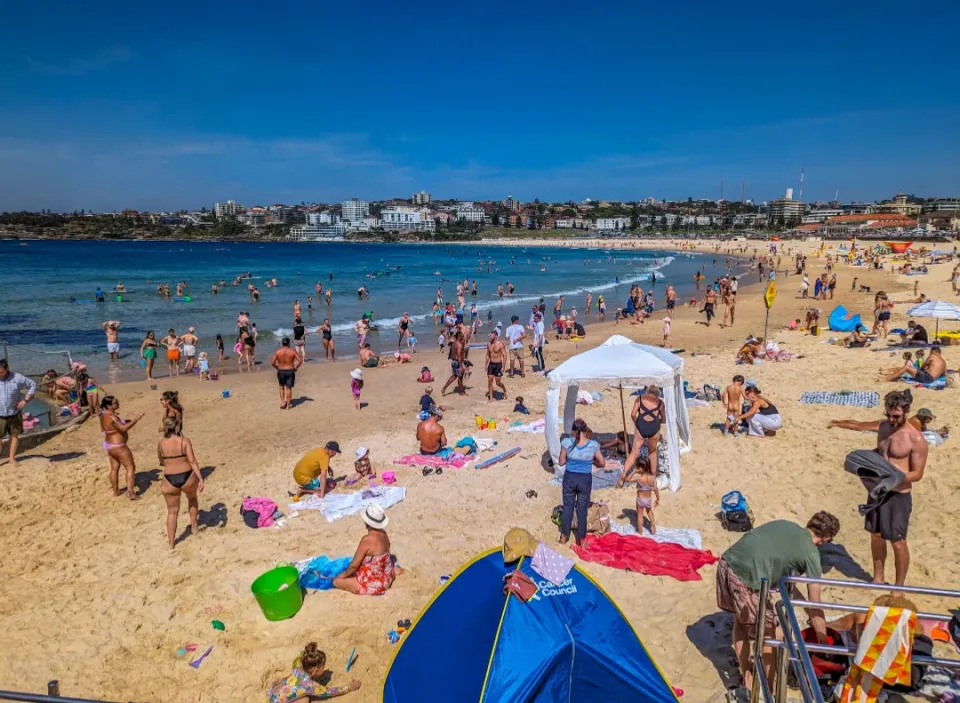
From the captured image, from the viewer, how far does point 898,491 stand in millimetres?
4980

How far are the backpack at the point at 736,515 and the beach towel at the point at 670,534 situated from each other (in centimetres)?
43

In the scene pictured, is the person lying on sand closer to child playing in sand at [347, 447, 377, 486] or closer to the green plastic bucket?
the green plastic bucket

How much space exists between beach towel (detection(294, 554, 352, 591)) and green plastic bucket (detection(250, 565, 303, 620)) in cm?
35

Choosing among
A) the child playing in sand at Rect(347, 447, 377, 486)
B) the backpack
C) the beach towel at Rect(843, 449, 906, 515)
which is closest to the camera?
the beach towel at Rect(843, 449, 906, 515)

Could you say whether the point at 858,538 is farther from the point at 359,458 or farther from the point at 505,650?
the point at 359,458

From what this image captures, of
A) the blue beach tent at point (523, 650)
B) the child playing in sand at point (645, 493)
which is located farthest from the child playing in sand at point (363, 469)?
the blue beach tent at point (523, 650)

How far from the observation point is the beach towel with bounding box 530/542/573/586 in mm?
3926

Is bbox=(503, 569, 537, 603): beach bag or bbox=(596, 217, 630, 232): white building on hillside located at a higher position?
bbox=(596, 217, 630, 232): white building on hillside

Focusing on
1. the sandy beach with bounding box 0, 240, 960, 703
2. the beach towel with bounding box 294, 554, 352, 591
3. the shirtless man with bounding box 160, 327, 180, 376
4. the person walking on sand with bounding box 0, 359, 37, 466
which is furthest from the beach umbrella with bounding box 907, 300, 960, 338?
the shirtless man with bounding box 160, 327, 180, 376

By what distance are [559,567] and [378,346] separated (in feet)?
59.8

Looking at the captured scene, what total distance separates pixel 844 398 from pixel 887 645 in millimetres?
9169

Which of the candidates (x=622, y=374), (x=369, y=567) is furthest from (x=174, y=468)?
(x=622, y=374)

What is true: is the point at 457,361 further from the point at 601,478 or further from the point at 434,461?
the point at 601,478

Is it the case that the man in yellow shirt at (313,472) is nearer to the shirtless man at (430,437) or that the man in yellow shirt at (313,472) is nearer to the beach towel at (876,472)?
the shirtless man at (430,437)
